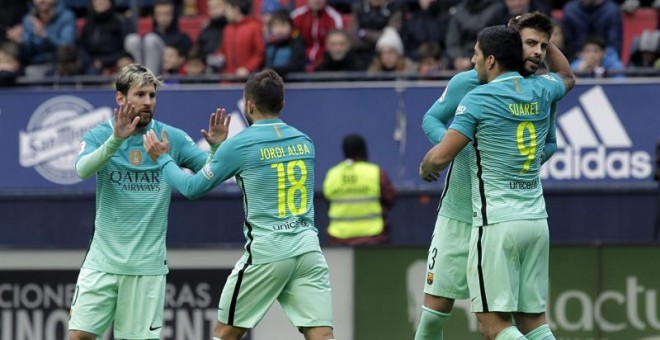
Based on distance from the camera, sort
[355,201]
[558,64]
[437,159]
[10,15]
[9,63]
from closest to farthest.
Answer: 1. [437,159]
2. [558,64]
3. [355,201]
4. [9,63]
5. [10,15]

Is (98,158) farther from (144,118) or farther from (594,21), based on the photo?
(594,21)

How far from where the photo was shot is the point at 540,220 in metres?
8.51

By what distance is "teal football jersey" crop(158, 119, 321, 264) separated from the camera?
8.41 meters

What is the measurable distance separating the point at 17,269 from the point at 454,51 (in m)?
7.17

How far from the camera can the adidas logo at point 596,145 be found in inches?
A: 614

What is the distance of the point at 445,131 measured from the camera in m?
8.57

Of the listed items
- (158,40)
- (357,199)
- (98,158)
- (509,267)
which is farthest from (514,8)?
(98,158)

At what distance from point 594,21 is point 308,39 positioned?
339cm

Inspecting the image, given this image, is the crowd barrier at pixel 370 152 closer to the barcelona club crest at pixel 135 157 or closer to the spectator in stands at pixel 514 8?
the spectator in stands at pixel 514 8

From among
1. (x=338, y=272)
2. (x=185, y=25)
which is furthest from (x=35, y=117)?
(x=338, y=272)

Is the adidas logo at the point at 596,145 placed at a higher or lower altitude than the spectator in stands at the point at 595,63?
lower

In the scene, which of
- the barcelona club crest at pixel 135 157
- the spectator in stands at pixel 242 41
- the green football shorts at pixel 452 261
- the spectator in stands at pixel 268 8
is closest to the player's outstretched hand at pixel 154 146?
the barcelona club crest at pixel 135 157

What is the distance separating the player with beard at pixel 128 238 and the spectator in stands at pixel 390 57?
802 cm

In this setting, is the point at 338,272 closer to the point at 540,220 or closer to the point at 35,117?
the point at 540,220
